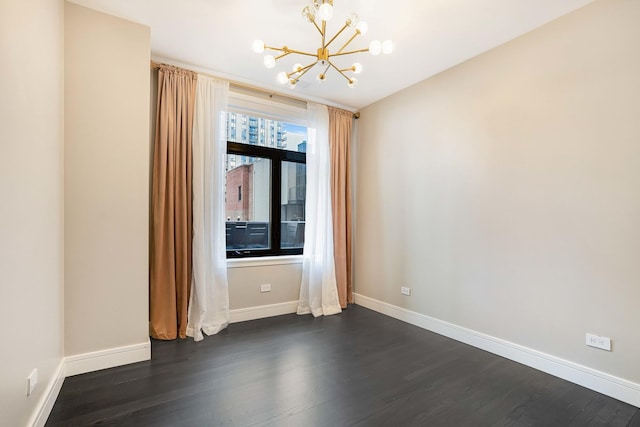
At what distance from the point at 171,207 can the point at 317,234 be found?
184 cm

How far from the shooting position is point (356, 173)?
181 inches

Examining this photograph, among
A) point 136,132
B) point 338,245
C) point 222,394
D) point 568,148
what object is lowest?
point 222,394

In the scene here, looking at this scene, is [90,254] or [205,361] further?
[205,361]

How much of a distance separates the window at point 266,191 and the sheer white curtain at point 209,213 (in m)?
0.36

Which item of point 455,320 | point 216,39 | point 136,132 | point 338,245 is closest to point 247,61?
point 216,39

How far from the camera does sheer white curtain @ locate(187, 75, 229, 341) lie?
3.19 metres

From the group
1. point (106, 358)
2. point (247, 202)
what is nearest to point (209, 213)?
point (247, 202)

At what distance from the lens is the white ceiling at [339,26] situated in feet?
7.78

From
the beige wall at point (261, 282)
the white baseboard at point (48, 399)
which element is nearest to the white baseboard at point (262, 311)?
the beige wall at point (261, 282)

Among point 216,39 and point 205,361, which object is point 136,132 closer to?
point 216,39

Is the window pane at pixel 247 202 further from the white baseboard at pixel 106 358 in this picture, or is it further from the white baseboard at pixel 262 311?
the white baseboard at pixel 106 358

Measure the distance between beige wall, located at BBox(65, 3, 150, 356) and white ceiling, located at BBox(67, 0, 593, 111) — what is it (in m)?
0.30

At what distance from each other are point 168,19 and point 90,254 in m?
2.10

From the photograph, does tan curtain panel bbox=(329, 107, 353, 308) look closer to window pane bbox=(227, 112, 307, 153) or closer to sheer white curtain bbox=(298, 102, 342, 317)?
sheer white curtain bbox=(298, 102, 342, 317)
